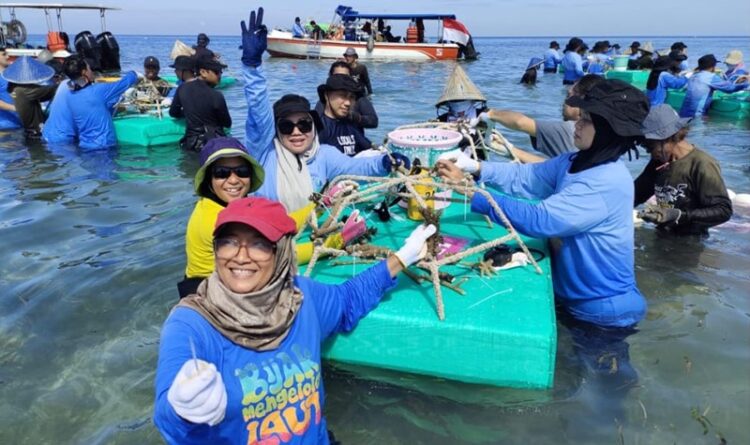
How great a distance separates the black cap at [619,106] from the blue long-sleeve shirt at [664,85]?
37.1 ft

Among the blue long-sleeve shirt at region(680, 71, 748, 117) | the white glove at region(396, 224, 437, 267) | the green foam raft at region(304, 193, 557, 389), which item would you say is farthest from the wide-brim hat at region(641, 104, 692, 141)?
the blue long-sleeve shirt at region(680, 71, 748, 117)

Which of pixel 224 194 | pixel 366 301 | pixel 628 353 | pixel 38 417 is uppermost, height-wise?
pixel 224 194

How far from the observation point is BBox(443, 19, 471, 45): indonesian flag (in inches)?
1260

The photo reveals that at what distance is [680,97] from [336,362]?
1469 cm

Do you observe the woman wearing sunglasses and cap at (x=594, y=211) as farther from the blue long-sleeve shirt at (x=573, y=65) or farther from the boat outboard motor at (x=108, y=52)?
the boat outboard motor at (x=108, y=52)

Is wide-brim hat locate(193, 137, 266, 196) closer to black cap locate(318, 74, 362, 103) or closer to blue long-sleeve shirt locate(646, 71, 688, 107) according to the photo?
black cap locate(318, 74, 362, 103)

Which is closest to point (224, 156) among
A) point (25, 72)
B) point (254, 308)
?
point (254, 308)

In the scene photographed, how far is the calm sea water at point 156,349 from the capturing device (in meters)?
3.02

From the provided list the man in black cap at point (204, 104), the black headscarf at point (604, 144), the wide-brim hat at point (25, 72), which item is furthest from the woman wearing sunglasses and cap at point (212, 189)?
the wide-brim hat at point (25, 72)

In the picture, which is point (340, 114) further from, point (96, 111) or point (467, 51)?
point (467, 51)

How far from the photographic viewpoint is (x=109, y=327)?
4234 millimetres

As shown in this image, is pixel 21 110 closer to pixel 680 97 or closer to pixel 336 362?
pixel 336 362

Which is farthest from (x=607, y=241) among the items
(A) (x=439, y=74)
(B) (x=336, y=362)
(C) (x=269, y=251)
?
(A) (x=439, y=74)

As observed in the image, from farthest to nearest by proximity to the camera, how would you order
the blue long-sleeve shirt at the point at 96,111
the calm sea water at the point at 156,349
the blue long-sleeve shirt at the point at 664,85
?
the blue long-sleeve shirt at the point at 664,85, the blue long-sleeve shirt at the point at 96,111, the calm sea water at the point at 156,349
